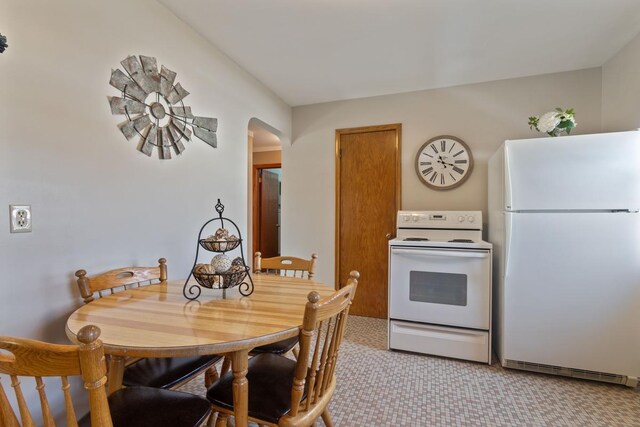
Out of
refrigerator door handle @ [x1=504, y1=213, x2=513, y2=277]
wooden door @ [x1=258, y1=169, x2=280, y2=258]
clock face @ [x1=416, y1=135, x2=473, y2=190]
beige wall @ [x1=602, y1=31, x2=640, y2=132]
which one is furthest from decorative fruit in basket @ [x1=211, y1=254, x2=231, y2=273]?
wooden door @ [x1=258, y1=169, x2=280, y2=258]

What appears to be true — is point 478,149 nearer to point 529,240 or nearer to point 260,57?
point 529,240

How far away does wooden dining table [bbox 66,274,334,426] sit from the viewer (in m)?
0.93

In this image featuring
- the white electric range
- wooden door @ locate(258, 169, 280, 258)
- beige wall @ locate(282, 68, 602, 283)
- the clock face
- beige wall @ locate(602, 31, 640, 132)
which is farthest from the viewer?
wooden door @ locate(258, 169, 280, 258)

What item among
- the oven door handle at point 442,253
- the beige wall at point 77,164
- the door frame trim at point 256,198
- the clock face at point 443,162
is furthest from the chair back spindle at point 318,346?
the door frame trim at point 256,198

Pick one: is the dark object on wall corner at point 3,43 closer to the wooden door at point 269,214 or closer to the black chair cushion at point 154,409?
the black chair cushion at point 154,409

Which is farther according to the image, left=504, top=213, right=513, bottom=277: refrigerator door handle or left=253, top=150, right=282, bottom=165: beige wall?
left=253, top=150, right=282, bottom=165: beige wall

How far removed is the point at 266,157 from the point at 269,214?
3.50 ft

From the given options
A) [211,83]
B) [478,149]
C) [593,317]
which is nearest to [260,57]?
[211,83]

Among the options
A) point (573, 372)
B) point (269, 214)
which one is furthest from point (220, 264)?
point (269, 214)

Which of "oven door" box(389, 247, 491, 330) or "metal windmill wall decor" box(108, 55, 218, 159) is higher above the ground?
"metal windmill wall decor" box(108, 55, 218, 159)

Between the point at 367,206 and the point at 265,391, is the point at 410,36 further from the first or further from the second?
the point at 265,391

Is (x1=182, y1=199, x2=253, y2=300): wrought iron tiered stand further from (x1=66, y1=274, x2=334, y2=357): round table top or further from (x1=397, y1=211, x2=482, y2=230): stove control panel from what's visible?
(x1=397, y1=211, x2=482, y2=230): stove control panel

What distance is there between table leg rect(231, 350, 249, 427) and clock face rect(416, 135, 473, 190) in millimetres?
2701

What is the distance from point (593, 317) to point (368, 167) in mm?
2230
